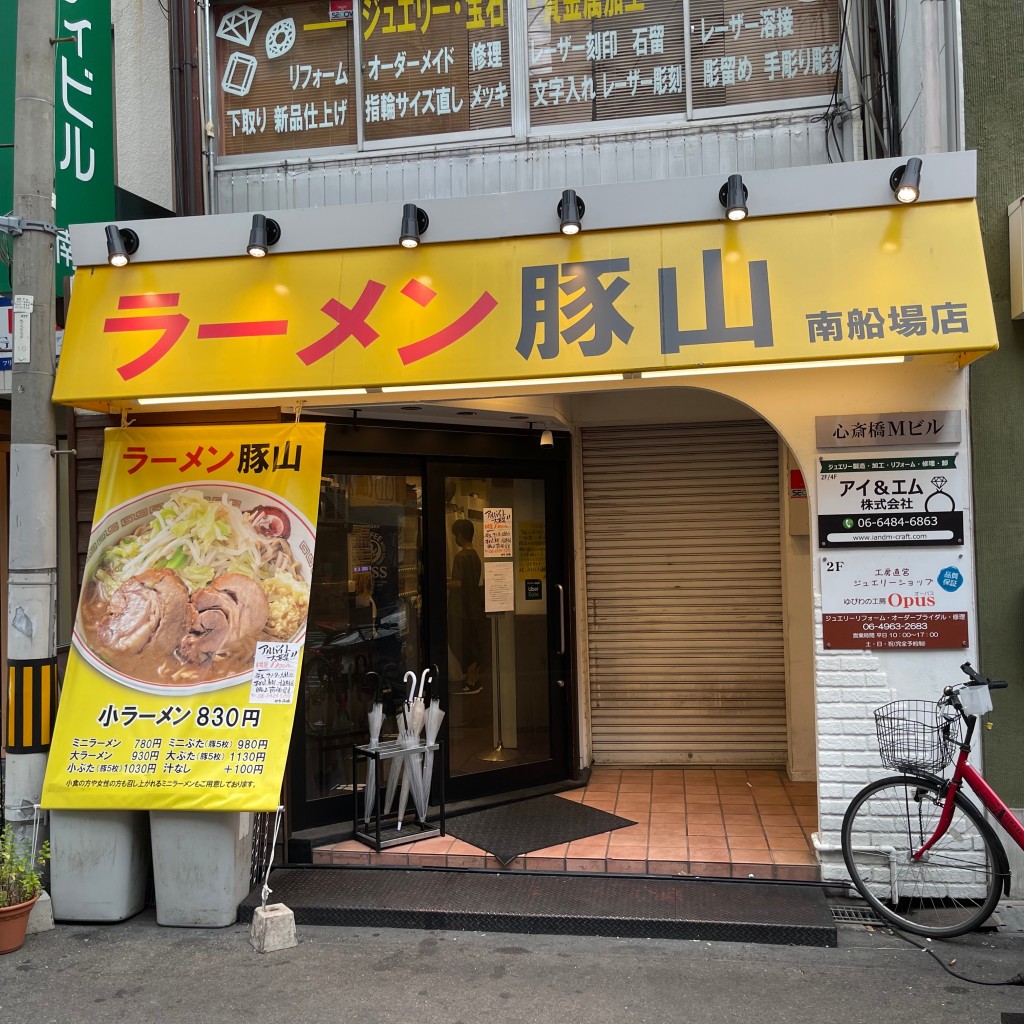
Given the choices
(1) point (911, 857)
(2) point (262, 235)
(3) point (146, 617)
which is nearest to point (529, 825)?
(1) point (911, 857)

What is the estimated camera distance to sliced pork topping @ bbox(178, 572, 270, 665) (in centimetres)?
524

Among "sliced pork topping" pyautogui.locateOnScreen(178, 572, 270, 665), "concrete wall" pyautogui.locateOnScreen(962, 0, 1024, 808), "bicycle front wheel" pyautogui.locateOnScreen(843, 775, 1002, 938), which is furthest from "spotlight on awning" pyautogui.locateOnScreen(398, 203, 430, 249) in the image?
"bicycle front wheel" pyautogui.locateOnScreen(843, 775, 1002, 938)

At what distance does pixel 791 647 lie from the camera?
24.1ft

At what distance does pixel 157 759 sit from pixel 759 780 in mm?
4530

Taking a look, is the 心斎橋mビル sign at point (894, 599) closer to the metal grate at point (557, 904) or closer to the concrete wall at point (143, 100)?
the metal grate at point (557, 904)

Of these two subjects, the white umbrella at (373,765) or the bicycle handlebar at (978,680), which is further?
the white umbrella at (373,765)

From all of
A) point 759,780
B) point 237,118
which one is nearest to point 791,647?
point 759,780

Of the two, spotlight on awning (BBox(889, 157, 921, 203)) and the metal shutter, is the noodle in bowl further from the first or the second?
spotlight on awning (BBox(889, 157, 921, 203))

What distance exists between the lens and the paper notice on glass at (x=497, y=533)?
6922 millimetres

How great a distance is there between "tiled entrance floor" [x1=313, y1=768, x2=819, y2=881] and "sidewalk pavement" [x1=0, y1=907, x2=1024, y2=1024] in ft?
2.26

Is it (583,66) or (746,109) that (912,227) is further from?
(583,66)

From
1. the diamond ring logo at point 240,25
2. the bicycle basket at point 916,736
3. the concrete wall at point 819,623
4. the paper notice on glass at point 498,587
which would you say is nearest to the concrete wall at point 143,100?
the diamond ring logo at point 240,25

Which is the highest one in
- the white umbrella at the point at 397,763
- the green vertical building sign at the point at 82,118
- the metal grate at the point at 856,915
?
the green vertical building sign at the point at 82,118

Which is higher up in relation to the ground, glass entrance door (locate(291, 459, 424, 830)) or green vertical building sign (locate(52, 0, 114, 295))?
green vertical building sign (locate(52, 0, 114, 295))
